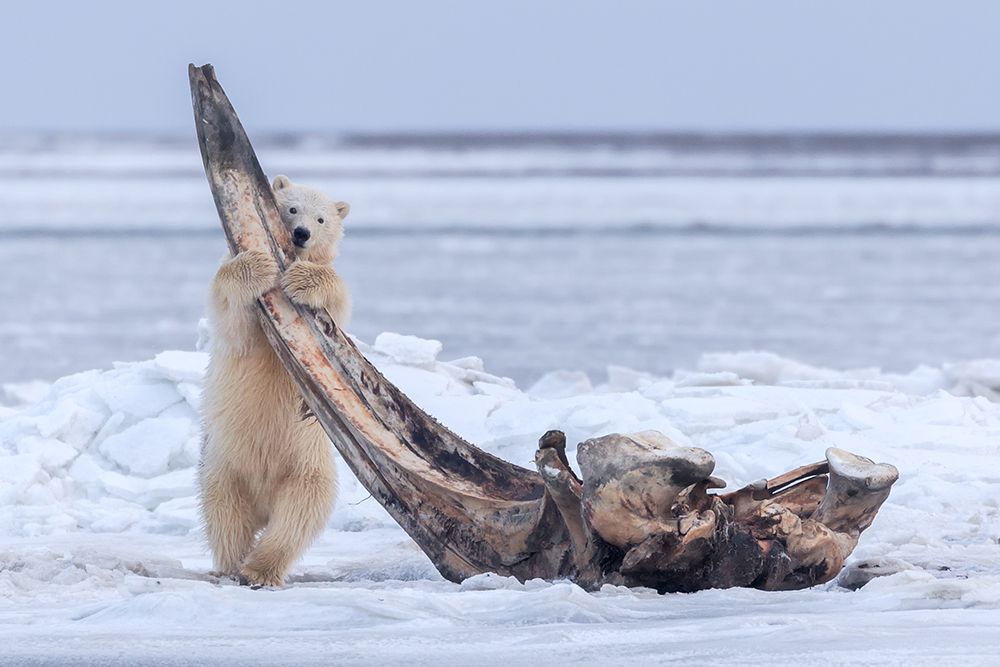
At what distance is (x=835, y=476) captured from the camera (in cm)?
407

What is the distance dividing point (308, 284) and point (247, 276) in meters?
0.21

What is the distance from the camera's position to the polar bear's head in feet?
16.2

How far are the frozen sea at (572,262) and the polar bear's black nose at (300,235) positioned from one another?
14.3 feet

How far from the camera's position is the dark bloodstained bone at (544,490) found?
3.88 meters

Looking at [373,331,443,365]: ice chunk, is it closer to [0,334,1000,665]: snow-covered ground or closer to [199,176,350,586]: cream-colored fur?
[0,334,1000,665]: snow-covered ground

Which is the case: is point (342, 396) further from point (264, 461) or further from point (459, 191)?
point (459, 191)

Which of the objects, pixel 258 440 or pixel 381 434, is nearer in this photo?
pixel 381 434

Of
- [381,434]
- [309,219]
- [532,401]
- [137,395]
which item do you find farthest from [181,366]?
[381,434]

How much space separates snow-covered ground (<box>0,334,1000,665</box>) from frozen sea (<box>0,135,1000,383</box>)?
7.70 feet

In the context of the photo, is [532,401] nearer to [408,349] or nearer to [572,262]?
[408,349]

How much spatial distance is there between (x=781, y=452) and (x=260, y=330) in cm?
244

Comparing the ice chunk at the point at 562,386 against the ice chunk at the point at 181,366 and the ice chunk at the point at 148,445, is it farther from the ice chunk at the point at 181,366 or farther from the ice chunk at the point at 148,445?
the ice chunk at the point at 148,445

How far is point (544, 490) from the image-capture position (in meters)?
4.16

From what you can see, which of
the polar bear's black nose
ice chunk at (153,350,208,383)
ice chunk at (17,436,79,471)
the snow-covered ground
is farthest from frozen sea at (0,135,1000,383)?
the polar bear's black nose
